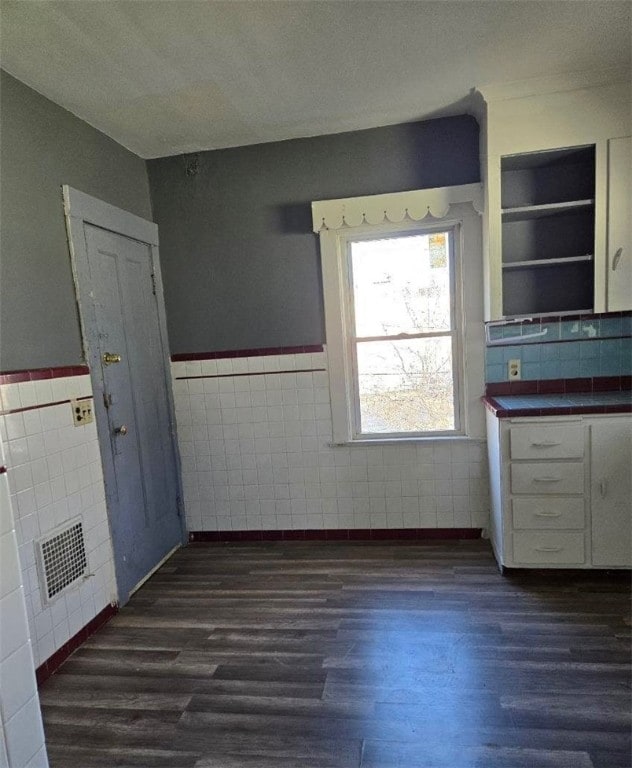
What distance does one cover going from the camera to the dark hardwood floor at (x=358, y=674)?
1413 mm

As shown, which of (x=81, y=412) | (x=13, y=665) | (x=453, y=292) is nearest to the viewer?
(x=13, y=665)

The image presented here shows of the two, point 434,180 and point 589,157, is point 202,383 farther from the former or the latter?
point 589,157

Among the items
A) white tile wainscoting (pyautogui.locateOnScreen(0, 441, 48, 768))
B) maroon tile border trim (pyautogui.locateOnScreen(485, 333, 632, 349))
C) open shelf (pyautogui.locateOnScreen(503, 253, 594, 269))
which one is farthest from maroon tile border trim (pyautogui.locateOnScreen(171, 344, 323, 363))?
white tile wainscoting (pyautogui.locateOnScreen(0, 441, 48, 768))

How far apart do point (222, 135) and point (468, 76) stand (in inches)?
54.9

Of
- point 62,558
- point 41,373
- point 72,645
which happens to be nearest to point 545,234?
point 41,373

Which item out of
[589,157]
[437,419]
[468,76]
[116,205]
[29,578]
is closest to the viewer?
[29,578]

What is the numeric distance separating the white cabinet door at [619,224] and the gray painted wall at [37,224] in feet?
8.87

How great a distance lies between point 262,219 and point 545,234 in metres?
1.71

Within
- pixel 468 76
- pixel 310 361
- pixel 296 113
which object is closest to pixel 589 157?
pixel 468 76

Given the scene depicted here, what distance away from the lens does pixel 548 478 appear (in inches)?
86.7

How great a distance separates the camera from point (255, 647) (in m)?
1.92

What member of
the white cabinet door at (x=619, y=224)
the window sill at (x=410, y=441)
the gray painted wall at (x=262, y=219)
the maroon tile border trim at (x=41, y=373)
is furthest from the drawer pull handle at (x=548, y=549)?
the maroon tile border trim at (x=41, y=373)

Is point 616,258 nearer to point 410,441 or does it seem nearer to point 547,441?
point 547,441

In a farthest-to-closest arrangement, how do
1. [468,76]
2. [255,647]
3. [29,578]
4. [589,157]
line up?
1. [589,157]
2. [468,76]
3. [255,647]
4. [29,578]
